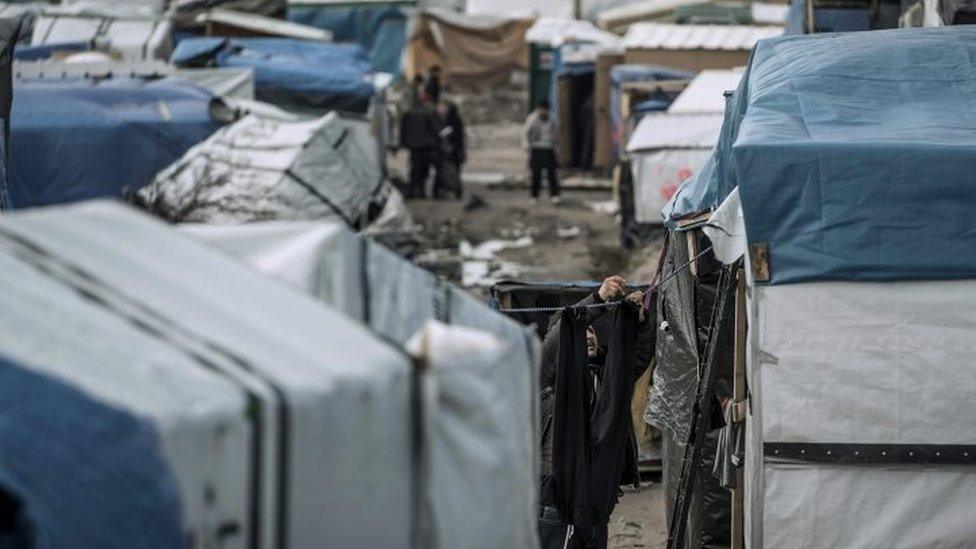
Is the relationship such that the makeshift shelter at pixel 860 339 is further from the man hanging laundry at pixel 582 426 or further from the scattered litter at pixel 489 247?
the scattered litter at pixel 489 247

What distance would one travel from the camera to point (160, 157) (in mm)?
16422

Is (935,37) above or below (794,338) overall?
above

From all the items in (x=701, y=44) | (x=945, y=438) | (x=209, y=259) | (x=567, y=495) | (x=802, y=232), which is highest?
(x=209, y=259)

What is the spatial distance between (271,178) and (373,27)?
19.0 m

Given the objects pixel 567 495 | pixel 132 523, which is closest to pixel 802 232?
pixel 567 495

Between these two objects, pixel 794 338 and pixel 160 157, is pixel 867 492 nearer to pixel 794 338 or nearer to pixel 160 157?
pixel 794 338

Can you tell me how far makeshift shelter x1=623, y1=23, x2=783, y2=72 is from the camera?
23.8 metres

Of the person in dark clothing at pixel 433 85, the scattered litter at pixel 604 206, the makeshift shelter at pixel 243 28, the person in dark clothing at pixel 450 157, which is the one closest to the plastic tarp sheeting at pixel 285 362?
the scattered litter at pixel 604 206

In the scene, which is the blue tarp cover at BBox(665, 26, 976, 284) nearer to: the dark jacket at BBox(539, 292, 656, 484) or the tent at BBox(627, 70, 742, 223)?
the dark jacket at BBox(539, 292, 656, 484)

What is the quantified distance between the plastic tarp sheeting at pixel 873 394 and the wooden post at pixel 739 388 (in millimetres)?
442

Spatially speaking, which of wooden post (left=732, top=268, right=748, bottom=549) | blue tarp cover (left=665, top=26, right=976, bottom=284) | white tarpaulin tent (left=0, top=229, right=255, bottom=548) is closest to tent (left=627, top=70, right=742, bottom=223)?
wooden post (left=732, top=268, right=748, bottom=549)

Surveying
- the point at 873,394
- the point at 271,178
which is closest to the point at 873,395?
the point at 873,394

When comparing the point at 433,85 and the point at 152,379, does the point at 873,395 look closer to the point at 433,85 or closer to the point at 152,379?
the point at 152,379

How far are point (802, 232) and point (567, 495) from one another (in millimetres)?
1585
